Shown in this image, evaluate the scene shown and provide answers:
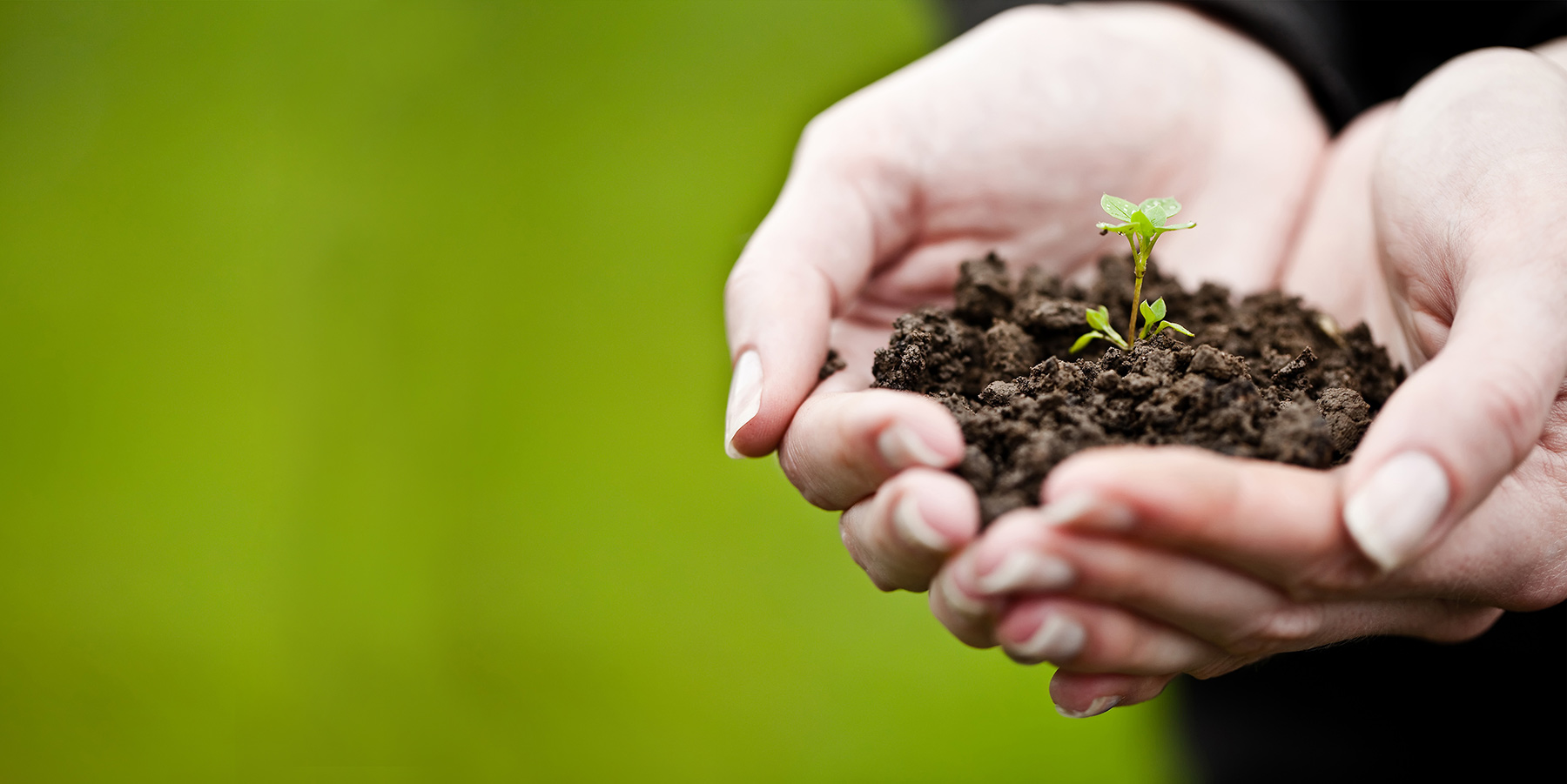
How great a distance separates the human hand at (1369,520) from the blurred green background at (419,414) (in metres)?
1.83

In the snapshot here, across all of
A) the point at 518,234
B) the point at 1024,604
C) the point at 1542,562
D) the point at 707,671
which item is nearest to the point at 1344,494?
the point at 1024,604

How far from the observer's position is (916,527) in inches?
38.9

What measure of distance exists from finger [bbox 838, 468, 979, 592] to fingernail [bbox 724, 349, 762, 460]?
310mm

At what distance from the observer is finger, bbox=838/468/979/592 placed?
979 millimetres

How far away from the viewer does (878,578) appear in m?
1.25

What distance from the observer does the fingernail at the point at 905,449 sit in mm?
1036

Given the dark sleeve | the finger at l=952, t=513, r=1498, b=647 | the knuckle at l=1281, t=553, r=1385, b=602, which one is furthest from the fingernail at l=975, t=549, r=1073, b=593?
the dark sleeve

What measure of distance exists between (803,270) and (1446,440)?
3.19 ft

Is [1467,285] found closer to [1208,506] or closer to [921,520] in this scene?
[1208,506]

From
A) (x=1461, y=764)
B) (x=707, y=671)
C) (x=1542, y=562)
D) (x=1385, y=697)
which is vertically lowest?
(x=1461, y=764)

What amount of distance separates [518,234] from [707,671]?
1776 mm

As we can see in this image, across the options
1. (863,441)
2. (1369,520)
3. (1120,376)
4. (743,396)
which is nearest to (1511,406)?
(1369,520)

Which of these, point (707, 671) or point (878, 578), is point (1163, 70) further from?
point (707, 671)

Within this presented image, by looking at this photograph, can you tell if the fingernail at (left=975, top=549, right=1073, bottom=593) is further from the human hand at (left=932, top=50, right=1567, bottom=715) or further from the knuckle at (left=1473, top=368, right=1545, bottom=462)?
the knuckle at (left=1473, top=368, right=1545, bottom=462)
